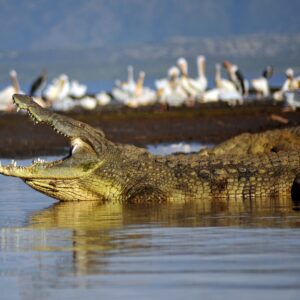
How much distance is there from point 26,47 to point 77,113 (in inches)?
3516

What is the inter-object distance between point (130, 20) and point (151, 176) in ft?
→ 378

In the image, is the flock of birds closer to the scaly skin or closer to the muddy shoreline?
the muddy shoreline

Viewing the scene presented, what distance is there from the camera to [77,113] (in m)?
30.0

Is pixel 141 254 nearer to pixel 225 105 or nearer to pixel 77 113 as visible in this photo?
pixel 77 113

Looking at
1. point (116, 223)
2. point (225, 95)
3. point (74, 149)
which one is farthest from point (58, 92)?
point (116, 223)

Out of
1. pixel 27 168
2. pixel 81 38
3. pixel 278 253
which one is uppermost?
pixel 81 38

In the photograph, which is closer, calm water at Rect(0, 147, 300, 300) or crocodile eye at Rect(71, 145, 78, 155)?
calm water at Rect(0, 147, 300, 300)

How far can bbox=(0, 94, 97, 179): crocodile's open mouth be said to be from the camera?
37.3ft

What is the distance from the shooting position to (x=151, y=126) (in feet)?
83.7

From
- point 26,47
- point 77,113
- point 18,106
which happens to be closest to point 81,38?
point 26,47

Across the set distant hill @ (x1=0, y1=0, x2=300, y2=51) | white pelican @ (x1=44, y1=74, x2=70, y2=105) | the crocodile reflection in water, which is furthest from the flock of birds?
distant hill @ (x1=0, y1=0, x2=300, y2=51)

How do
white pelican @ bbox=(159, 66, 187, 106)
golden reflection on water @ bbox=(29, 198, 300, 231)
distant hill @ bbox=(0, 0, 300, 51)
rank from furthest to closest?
distant hill @ bbox=(0, 0, 300, 51) < white pelican @ bbox=(159, 66, 187, 106) < golden reflection on water @ bbox=(29, 198, 300, 231)

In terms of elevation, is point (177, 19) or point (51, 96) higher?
point (177, 19)

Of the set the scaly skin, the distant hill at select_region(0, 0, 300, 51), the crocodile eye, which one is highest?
the distant hill at select_region(0, 0, 300, 51)
